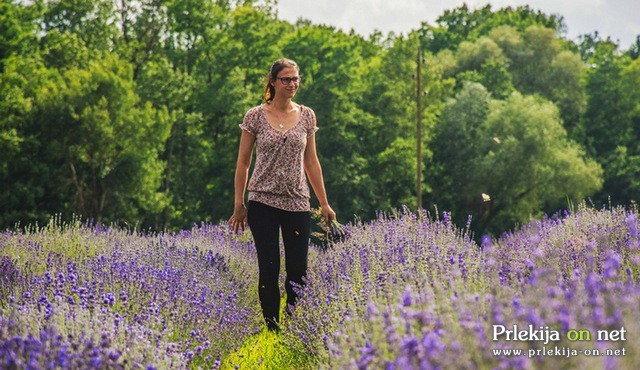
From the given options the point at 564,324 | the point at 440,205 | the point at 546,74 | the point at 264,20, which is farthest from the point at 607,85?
the point at 564,324

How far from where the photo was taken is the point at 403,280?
14.2ft

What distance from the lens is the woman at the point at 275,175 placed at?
5.21 meters

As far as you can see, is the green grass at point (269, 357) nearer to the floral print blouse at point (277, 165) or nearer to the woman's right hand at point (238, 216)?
the woman's right hand at point (238, 216)

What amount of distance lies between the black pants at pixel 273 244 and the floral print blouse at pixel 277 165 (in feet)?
0.25

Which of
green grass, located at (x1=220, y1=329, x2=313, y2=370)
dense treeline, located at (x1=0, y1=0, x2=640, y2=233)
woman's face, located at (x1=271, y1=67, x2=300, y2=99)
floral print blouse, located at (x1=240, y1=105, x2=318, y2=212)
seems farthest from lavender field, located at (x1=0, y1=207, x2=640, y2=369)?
dense treeline, located at (x1=0, y1=0, x2=640, y2=233)

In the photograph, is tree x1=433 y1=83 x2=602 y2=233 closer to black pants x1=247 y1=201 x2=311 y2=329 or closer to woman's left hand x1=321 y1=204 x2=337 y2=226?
woman's left hand x1=321 y1=204 x2=337 y2=226

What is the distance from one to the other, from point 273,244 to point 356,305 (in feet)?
3.80

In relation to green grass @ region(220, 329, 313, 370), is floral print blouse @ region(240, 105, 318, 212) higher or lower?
higher

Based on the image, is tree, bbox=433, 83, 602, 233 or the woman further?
tree, bbox=433, 83, 602, 233

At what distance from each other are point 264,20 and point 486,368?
A: 30.7 metres

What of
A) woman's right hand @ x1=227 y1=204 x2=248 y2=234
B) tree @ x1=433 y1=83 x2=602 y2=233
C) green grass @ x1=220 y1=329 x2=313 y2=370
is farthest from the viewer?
tree @ x1=433 y1=83 x2=602 y2=233

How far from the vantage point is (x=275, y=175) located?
5195 mm

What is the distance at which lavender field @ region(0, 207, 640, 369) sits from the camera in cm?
237

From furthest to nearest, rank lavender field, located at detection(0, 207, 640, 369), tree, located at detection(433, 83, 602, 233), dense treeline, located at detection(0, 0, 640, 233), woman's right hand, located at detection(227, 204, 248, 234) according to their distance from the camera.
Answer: tree, located at detection(433, 83, 602, 233)
dense treeline, located at detection(0, 0, 640, 233)
woman's right hand, located at detection(227, 204, 248, 234)
lavender field, located at detection(0, 207, 640, 369)
